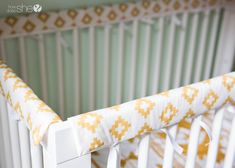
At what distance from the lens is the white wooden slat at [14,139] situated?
85cm

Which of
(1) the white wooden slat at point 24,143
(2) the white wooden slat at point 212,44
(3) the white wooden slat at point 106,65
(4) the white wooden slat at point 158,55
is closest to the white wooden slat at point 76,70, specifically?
(3) the white wooden slat at point 106,65

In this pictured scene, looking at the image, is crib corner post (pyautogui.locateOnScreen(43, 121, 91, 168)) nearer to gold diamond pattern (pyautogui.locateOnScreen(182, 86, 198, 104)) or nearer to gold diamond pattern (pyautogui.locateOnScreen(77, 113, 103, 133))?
gold diamond pattern (pyautogui.locateOnScreen(77, 113, 103, 133))

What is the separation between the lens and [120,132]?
0.72 metres

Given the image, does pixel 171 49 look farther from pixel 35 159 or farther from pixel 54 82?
pixel 35 159

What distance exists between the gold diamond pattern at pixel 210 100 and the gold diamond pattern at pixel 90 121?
0.89 feet

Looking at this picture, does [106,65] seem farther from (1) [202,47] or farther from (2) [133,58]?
(1) [202,47]

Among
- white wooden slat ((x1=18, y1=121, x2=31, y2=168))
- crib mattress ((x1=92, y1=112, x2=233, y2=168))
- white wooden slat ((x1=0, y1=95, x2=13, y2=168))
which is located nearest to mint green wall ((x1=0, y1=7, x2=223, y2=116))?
crib mattress ((x1=92, y1=112, x2=233, y2=168))

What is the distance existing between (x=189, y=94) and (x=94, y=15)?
64 cm

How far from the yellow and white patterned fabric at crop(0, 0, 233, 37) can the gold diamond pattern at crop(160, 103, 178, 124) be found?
63 cm

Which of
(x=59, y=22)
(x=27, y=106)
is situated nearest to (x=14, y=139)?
(x=27, y=106)

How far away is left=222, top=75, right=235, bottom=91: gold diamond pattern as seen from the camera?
0.86 meters

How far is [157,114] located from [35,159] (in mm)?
259

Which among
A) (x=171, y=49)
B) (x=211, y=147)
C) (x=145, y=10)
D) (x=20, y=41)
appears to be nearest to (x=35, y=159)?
(x=211, y=147)

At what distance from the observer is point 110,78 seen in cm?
153
